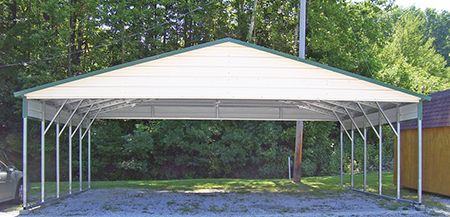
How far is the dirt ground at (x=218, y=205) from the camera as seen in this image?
10.6m

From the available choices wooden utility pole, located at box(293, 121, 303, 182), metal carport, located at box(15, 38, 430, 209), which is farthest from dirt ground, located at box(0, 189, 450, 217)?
wooden utility pole, located at box(293, 121, 303, 182)

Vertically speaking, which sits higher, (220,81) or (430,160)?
(220,81)

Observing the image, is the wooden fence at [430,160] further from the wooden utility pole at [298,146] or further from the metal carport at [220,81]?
the wooden utility pole at [298,146]

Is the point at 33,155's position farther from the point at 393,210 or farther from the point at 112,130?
the point at 393,210

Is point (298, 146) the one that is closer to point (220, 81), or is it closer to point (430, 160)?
point (430, 160)

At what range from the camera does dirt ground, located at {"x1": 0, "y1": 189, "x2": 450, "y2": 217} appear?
1065 cm

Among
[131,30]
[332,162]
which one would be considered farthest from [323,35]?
[131,30]

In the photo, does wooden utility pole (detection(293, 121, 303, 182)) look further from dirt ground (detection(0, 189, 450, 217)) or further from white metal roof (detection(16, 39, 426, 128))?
white metal roof (detection(16, 39, 426, 128))

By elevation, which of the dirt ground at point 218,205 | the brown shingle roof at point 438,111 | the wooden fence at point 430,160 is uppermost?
the brown shingle roof at point 438,111

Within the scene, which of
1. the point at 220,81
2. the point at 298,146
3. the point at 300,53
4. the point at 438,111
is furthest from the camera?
the point at 298,146

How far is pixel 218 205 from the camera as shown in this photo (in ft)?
39.4

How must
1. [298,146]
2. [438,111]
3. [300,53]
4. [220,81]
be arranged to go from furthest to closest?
[298,146] → [300,53] → [438,111] → [220,81]

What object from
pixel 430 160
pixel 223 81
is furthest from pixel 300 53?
pixel 223 81

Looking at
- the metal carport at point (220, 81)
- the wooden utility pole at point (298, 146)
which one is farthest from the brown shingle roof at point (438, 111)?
the wooden utility pole at point (298, 146)
